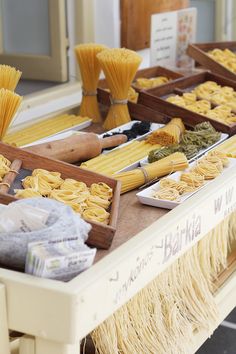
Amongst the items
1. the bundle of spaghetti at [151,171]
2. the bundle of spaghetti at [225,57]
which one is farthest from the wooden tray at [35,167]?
the bundle of spaghetti at [225,57]

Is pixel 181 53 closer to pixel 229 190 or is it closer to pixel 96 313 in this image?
pixel 229 190

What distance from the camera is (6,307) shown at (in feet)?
3.33

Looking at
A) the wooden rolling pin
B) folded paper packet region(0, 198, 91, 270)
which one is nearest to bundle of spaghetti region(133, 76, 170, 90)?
the wooden rolling pin

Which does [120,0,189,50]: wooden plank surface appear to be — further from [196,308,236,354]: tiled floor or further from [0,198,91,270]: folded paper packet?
[0,198,91,270]: folded paper packet

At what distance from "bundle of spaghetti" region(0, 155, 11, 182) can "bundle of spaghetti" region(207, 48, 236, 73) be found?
4.41 ft

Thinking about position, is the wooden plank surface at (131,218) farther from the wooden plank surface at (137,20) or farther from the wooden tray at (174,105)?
the wooden plank surface at (137,20)

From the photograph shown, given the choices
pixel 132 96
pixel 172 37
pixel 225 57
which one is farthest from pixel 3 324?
pixel 225 57

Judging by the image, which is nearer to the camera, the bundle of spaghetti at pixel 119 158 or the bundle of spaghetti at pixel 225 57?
the bundle of spaghetti at pixel 119 158

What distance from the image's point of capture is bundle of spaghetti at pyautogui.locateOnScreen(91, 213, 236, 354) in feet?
4.54

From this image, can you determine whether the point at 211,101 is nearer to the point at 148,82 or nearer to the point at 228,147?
the point at 148,82

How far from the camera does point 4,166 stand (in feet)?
4.40

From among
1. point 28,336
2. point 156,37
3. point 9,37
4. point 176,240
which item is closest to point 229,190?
point 176,240

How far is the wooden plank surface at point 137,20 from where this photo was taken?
2.72 m

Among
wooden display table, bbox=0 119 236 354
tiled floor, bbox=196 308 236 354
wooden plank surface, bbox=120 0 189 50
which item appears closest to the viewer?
wooden display table, bbox=0 119 236 354
